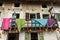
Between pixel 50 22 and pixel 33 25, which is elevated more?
pixel 50 22

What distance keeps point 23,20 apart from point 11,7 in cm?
362

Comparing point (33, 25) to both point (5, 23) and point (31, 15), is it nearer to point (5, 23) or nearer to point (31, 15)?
point (31, 15)

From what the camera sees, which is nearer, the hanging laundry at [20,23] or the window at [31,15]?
the hanging laundry at [20,23]

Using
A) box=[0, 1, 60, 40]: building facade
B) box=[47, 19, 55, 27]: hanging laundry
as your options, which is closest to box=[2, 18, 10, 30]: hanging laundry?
box=[0, 1, 60, 40]: building facade

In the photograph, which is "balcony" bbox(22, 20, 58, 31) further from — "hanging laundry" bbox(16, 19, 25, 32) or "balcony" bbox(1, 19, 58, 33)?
"hanging laundry" bbox(16, 19, 25, 32)

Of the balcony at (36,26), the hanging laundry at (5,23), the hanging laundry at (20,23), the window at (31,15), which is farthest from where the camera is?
the window at (31,15)

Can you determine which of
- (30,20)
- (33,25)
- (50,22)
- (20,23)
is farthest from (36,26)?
(20,23)

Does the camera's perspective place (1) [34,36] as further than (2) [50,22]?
Yes

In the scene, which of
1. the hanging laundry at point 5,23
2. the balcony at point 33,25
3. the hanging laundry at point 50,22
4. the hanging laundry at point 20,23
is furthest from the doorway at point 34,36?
the hanging laundry at point 5,23

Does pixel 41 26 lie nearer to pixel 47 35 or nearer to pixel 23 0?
pixel 47 35

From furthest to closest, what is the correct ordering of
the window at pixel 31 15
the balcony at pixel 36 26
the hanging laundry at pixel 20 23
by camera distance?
the window at pixel 31 15 → the balcony at pixel 36 26 → the hanging laundry at pixel 20 23

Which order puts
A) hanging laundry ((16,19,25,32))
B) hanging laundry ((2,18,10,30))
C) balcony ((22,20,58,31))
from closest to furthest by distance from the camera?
hanging laundry ((16,19,25,32)) < hanging laundry ((2,18,10,30)) < balcony ((22,20,58,31))

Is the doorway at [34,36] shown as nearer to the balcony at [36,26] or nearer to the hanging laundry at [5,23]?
the balcony at [36,26]

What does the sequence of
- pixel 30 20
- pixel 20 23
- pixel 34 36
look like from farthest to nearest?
pixel 30 20
pixel 34 36
pixel 20 23
